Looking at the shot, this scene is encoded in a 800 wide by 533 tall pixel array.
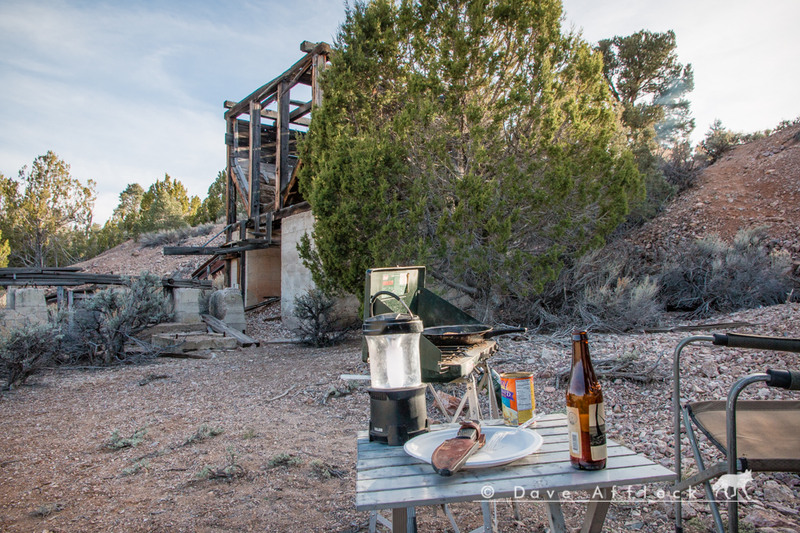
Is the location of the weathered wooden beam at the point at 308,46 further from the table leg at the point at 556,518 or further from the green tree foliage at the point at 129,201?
the green tree foliage at the point at 129,201

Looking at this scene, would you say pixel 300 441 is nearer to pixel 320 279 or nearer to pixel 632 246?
pixel 320 279

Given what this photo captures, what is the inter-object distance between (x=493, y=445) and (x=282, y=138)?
10131 mm

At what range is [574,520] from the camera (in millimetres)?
2289

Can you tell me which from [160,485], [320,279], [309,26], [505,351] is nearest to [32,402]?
[160,485]

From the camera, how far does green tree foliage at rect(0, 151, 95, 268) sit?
20016 millimetres

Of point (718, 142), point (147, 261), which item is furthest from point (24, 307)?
point (718, 142)

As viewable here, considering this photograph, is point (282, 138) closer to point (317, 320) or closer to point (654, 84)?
point (317, 320)

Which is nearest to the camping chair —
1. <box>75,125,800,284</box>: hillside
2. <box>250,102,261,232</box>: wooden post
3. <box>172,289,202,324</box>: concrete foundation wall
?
<box>75,125,800,284</box>: hillside

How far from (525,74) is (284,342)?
5565 millimetres

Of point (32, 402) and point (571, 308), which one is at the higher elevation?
point (571, 308)

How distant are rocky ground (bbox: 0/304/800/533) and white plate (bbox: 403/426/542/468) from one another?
2.89 feet

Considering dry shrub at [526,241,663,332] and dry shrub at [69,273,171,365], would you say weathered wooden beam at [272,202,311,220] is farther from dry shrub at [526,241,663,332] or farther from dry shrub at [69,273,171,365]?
dry shrub at [526,241,663,332]

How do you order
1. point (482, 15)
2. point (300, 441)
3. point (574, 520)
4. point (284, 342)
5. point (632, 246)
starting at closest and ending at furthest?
1. point (574, 520)
2. point (300, 441)
3. point (482, 15)
4. point (284, 342)
5. point (632, 246)

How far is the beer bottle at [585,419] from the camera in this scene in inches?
52.2
